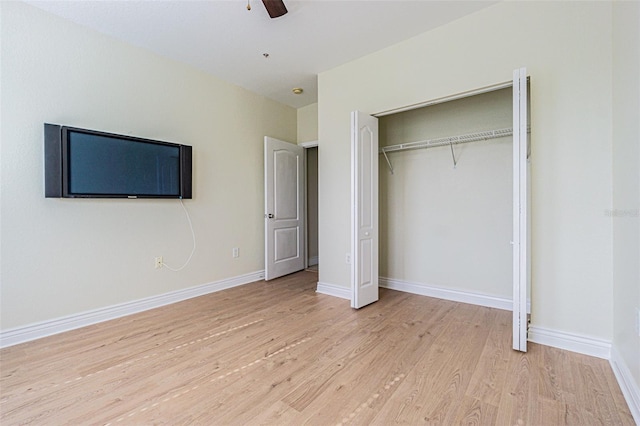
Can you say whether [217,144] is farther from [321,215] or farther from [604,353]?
[604,353]

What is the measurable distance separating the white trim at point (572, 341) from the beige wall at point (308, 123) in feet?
12.3

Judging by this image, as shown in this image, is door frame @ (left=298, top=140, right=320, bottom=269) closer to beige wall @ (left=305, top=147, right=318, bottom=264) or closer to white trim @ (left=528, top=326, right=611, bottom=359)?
beige wall @ (left=305, top=147, right=318, bottom=264)

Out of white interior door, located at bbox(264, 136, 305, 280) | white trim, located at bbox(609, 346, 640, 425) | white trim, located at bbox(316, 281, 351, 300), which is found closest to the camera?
white trim, located at bbox(609, 346, 640, 425)

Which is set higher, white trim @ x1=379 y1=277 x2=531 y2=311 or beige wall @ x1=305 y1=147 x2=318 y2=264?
beige wall @ x1=305 y1=147 x2=318 y2=264

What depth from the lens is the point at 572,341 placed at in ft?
7.03

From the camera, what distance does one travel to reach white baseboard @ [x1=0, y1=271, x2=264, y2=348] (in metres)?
2.35

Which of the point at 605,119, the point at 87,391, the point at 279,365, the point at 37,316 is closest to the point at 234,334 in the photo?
the point at 279,365

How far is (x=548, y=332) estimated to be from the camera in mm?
2236

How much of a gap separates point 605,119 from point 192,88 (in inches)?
155

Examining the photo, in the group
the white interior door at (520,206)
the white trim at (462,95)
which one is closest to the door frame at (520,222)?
the white interior door at (520,206)

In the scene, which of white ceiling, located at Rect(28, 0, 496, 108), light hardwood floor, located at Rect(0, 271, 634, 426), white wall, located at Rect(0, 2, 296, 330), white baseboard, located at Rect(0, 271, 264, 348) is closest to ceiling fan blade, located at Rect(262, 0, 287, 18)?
white ceiling, located at Rect(28, 0, 496, 108)

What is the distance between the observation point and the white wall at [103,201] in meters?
2.35

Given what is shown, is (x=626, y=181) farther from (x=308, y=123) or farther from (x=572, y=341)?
(x=308, y=123)

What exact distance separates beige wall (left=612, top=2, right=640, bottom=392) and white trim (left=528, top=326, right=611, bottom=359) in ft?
0.40
